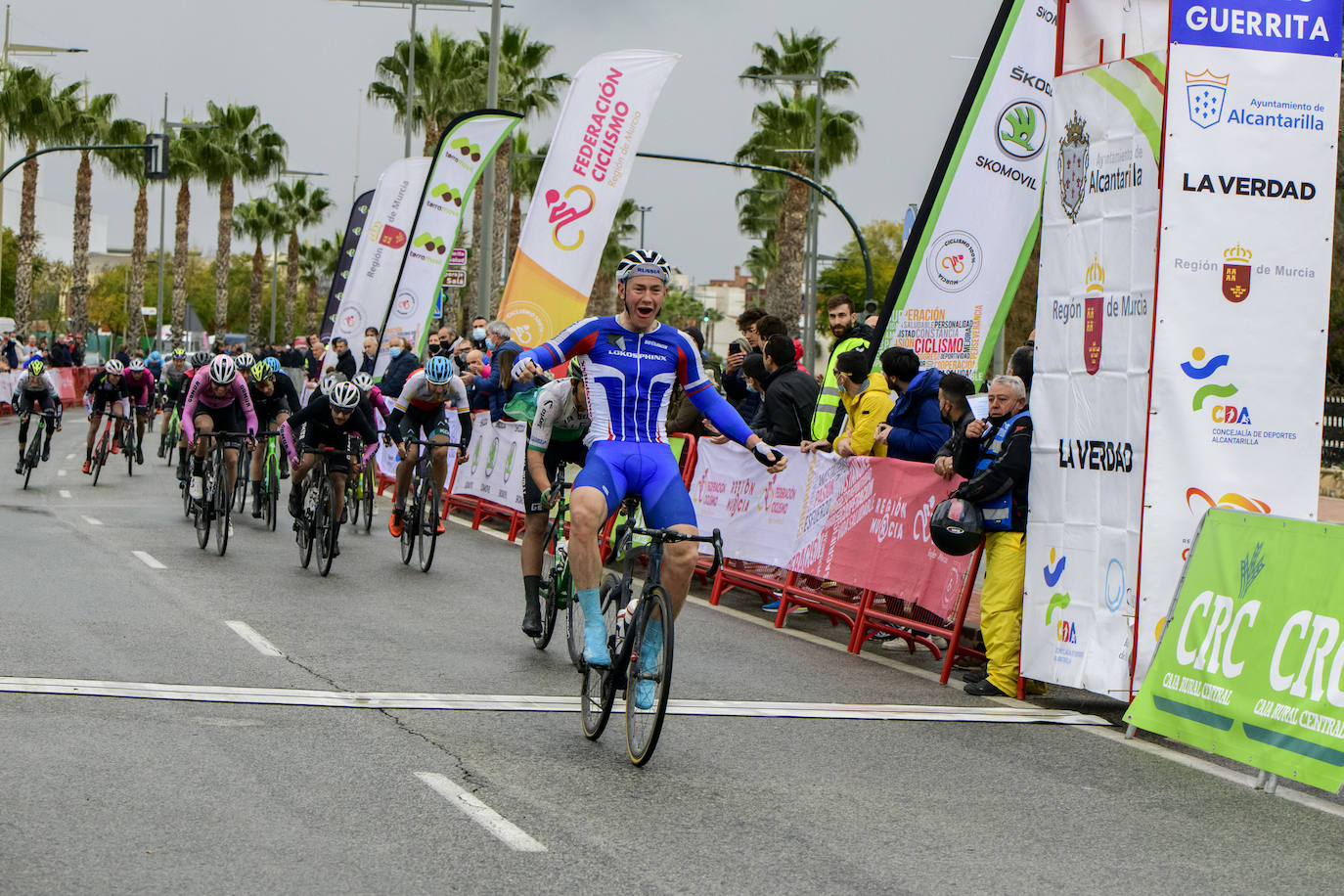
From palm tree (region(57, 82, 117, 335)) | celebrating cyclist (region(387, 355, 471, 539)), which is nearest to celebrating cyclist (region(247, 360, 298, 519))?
celebrating cyclist (region(387, 355, 471, 539))

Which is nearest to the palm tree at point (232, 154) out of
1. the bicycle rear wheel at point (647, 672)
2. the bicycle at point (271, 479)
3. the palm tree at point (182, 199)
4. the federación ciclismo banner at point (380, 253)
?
the palm tree at point (182, 199)

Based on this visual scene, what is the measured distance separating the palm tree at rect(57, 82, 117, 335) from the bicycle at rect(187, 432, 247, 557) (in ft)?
160

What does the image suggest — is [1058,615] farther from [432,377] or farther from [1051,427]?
[432,377]

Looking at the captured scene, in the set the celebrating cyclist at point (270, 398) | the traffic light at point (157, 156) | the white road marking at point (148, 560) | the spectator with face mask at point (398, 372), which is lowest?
the white road marking at point (148, 560)

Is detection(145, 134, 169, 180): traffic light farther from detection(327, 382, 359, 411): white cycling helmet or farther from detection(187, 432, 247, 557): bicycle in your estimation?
detection(327, 382, 359, 411): white cycling helmet

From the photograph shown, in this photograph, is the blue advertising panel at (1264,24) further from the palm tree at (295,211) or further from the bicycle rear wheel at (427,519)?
the palm tree at (295,211)

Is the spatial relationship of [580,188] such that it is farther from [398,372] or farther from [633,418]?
[633,418]

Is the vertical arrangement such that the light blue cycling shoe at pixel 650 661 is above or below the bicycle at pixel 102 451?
below

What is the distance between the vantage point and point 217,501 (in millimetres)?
14977

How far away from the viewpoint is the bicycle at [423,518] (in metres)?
14.2

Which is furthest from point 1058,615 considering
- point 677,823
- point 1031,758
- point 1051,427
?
point 677,823

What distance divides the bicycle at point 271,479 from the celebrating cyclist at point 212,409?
114 cm

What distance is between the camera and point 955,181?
40.7ft

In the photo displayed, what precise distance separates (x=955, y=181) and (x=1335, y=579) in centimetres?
605
